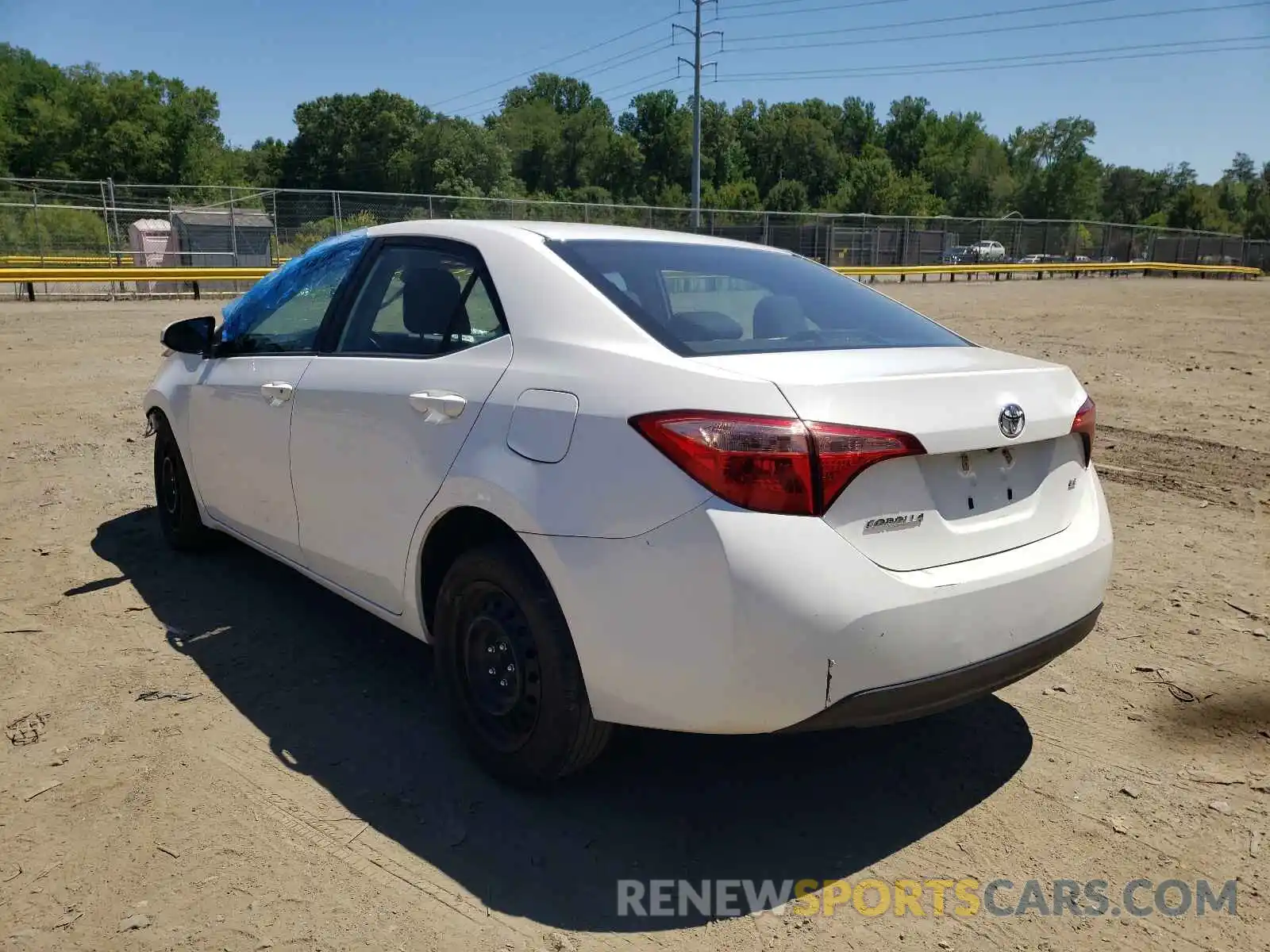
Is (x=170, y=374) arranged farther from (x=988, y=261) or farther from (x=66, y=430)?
(x=988, y=261)

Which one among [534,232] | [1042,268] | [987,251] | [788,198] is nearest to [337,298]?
[534,232]

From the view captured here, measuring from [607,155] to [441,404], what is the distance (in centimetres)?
11205

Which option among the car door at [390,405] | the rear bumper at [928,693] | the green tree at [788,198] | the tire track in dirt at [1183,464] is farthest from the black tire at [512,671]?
the green tree at [788,198]

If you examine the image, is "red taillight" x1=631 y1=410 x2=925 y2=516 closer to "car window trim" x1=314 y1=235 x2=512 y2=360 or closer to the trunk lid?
the trunk lid

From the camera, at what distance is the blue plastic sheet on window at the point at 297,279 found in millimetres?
3908

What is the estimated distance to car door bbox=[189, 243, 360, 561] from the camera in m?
3.84

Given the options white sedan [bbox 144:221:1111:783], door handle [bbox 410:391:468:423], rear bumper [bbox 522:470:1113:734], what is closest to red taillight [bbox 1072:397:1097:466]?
white sedan [bbox 144:221:1111:783]

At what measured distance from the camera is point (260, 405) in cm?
396

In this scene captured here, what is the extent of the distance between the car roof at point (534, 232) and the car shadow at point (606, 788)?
1.70m

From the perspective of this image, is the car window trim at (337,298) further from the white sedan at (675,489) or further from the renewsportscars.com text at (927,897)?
the renewsportscars.com text at (927,897)

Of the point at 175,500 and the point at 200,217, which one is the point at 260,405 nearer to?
the point at 175,500

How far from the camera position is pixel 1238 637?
13.4ft

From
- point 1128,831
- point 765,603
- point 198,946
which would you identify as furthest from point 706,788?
point 198,946

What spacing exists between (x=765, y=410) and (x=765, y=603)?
0.46 m
